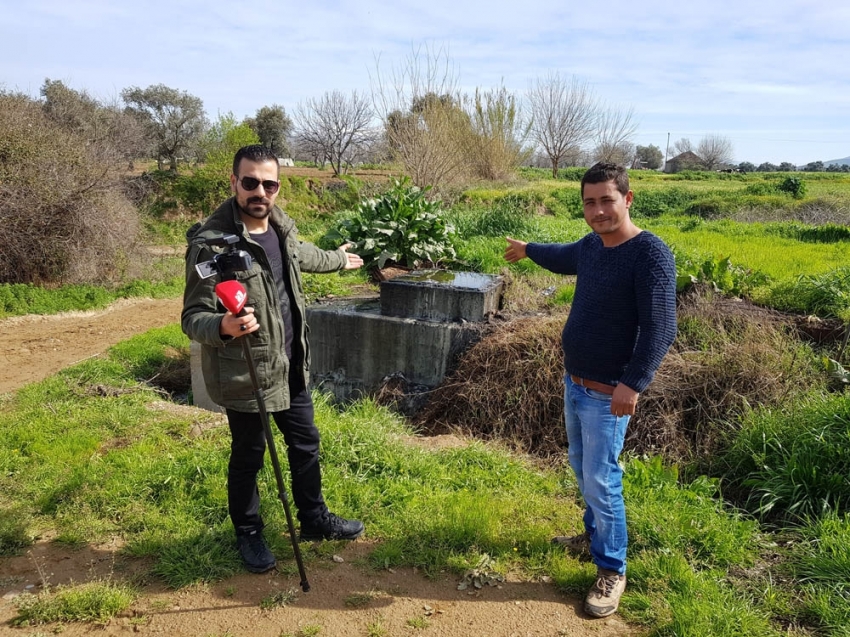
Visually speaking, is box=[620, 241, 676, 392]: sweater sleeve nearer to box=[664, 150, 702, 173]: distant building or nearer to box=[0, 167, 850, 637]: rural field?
box=[0, 167, 850, 637]: rural field

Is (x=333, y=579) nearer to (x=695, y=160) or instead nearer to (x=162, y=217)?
(x=162, y=217)

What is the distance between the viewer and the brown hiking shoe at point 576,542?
3297mm

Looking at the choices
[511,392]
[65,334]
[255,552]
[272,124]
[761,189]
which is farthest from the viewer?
[272,124]

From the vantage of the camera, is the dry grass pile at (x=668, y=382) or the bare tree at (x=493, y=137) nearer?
the dry grass pile at (x=668, y=382)

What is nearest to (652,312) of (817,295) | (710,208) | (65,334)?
(817,295)

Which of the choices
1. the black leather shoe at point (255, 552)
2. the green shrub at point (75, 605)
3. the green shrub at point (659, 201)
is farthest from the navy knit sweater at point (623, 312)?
the green shrub at point (659, 201)

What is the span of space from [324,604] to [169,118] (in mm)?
32555

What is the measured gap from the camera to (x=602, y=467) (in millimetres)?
2732

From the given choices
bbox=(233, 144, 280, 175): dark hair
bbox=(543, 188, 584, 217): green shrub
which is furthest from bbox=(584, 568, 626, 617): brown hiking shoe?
bbox=(543, 188, 584, 217): green shrub

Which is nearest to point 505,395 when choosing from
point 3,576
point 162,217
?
point 3,576

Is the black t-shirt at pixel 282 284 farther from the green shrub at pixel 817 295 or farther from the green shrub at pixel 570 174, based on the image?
the green shrub at pixel 570 174

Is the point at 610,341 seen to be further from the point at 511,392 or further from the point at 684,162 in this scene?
the point at 684,162

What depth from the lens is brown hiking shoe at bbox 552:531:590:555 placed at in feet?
10.8

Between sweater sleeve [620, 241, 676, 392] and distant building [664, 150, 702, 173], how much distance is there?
70.2m
